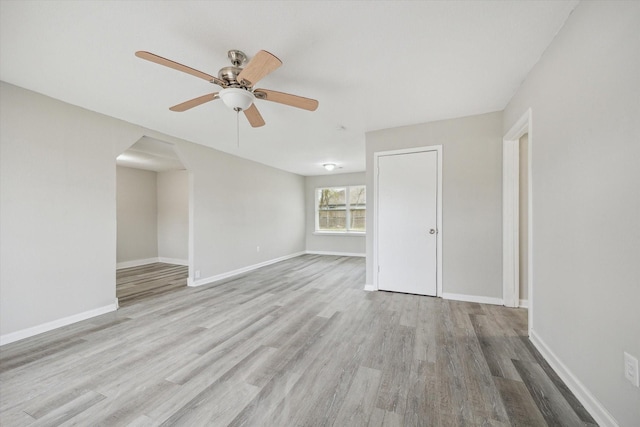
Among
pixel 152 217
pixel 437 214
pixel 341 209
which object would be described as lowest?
pixel 152 217

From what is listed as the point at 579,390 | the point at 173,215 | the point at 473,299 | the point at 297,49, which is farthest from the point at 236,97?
the point at 173,215

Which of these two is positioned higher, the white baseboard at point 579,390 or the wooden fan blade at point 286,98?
the wooden fan blade at point 286,98

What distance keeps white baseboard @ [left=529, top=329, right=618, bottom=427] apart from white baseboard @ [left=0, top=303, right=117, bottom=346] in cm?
456

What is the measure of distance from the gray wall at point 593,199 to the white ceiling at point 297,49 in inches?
15.1

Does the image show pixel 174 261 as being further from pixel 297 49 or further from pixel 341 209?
pixel 297 49

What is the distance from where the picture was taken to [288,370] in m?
1.92

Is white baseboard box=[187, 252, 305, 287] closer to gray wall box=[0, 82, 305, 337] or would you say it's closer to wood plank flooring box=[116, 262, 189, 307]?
wood plank flooring box=[116, 262, 189, 307]

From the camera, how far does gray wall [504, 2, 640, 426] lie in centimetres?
119

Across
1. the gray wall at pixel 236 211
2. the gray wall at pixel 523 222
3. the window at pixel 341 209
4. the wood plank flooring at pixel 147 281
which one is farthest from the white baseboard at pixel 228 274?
the gray wall at pixel 523 222

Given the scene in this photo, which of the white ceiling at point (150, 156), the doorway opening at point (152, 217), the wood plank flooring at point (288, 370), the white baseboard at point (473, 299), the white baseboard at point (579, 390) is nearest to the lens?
the white baseboard at point (579, 390)

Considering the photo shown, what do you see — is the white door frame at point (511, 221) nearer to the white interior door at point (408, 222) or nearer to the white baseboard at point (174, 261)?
the white interior door at point (408, 222)

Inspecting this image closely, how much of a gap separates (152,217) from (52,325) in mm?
4435

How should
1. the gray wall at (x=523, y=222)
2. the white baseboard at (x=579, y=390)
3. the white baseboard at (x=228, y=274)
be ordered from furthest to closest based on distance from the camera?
the white baseboard at (x=228, y=274) < the gray wall at (x=523, y=222) < the white baseboard at (x=579, y=390)

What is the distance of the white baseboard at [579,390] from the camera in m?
1.35
